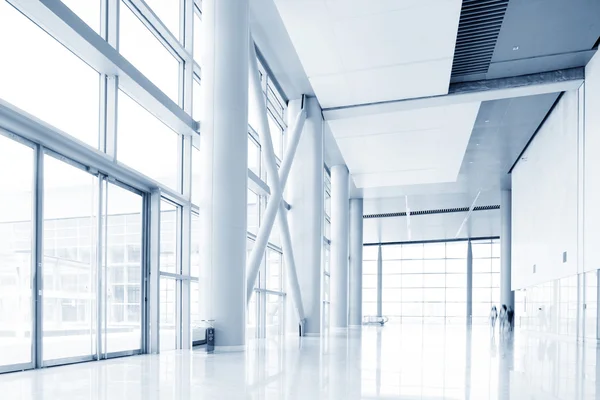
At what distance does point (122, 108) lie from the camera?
11492mm

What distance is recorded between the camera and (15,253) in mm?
8078

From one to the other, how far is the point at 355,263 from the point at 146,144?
83.4ft

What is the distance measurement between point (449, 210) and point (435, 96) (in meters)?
24.5

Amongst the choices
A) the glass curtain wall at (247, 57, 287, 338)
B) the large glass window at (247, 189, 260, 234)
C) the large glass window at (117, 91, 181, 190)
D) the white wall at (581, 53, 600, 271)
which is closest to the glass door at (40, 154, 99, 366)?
the large glass window at (117, 91, 181, 190)

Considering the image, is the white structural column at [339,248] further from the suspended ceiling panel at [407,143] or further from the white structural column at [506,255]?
the white structural column at [506,255]

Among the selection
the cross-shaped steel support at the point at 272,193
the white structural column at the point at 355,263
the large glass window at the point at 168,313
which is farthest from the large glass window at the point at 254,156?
the white structural column at the point at 355,263

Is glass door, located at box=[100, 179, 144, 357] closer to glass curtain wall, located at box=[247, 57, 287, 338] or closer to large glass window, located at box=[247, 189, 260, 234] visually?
glass curtain wall, located at box=[247, 57, 287, 338]

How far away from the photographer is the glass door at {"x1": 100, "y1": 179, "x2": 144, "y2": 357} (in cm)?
1042

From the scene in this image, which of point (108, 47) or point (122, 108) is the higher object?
point (108, 47)

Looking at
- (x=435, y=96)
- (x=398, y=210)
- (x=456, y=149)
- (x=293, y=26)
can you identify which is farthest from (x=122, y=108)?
(x=398, y=210)

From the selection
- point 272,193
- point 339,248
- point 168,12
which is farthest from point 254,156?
point 339,248

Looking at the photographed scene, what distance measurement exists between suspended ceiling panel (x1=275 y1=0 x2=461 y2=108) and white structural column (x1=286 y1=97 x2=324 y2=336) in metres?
1.63

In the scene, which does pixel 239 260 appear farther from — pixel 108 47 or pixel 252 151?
pixel 252 151

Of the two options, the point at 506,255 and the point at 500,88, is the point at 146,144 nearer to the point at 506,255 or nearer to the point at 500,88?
the point at 500,88
